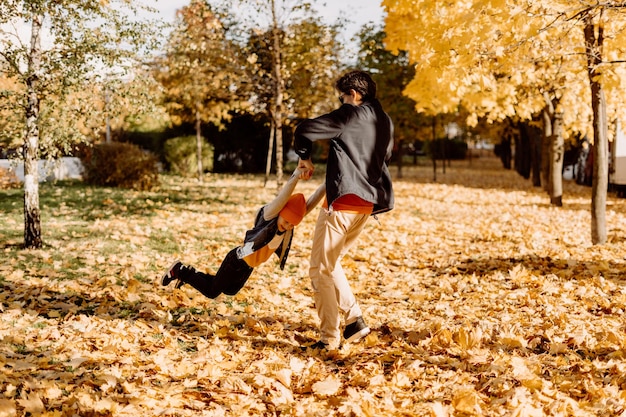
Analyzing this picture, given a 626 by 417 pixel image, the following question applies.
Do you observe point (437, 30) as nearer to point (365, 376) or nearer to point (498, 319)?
point (498, 319)

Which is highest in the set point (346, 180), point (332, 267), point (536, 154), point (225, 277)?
point (536, 154)

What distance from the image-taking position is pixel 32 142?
7.28 metres

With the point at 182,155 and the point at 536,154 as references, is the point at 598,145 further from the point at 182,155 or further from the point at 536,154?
the point at 182,155

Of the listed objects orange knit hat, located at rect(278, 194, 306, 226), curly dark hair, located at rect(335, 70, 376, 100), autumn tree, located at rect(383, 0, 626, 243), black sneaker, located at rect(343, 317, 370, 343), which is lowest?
black sneaker, located at rect(343, 317, 370, 343)

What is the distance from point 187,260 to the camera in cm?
748

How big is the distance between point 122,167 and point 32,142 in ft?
30.1

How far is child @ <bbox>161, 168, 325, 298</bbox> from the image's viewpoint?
4219mm

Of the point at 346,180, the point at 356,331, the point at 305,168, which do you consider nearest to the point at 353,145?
the point at 346,180

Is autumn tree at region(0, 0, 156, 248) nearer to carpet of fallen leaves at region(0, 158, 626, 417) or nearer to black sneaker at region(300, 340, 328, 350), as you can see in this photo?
carpet of fallen leaves at region(0, 158, 626, 417)

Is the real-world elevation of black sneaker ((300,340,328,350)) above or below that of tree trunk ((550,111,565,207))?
below

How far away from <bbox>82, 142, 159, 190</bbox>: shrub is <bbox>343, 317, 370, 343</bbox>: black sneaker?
13.0 meters

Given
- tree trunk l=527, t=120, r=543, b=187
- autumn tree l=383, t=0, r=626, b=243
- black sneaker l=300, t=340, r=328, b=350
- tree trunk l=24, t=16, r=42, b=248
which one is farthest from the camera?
tree trunk l=527, t=120, r=543, b=187

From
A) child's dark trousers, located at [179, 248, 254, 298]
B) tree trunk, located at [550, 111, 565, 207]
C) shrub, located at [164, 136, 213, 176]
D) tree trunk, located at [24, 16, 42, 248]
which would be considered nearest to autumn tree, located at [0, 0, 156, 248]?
tree trunk, located at [24, 16, 42, 248]

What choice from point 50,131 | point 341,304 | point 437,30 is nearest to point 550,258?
point 437,30
